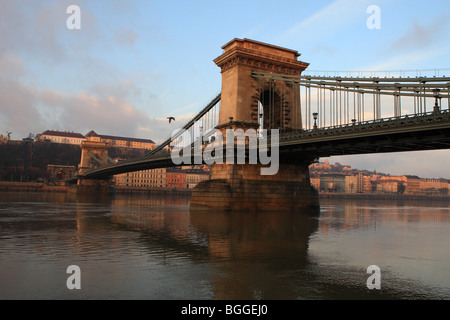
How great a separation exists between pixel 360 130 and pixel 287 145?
23.8 ft

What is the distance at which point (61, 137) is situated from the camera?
176m

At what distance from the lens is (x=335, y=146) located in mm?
31562

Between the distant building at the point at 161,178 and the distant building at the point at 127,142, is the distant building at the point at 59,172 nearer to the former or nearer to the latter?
the distant building at the point at 161,178

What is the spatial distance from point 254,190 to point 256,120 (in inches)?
281

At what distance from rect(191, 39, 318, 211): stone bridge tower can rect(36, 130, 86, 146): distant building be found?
491 ft

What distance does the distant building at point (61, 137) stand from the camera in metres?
173

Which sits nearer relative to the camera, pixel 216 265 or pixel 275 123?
pixel 216 265

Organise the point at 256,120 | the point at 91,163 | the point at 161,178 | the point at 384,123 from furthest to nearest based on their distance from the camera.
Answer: the point at 161,178 < the point at 91,163 < the point at 256,120 < the point at 384,123

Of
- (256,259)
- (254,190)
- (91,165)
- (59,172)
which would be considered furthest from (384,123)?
(59,172)

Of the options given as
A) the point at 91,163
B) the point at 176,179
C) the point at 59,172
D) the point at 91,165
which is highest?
the point at 91,163

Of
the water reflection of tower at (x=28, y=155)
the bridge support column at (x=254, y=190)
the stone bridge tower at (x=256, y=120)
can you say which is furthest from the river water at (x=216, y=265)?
the water reflection of tower at (x=28, y=155)

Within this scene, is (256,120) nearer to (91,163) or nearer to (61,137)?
(91,163)

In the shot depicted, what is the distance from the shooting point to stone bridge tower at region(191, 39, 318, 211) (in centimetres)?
3681

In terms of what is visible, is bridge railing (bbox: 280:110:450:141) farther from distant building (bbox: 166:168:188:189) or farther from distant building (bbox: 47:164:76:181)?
distant building (bbox: 47:164:76:181)
